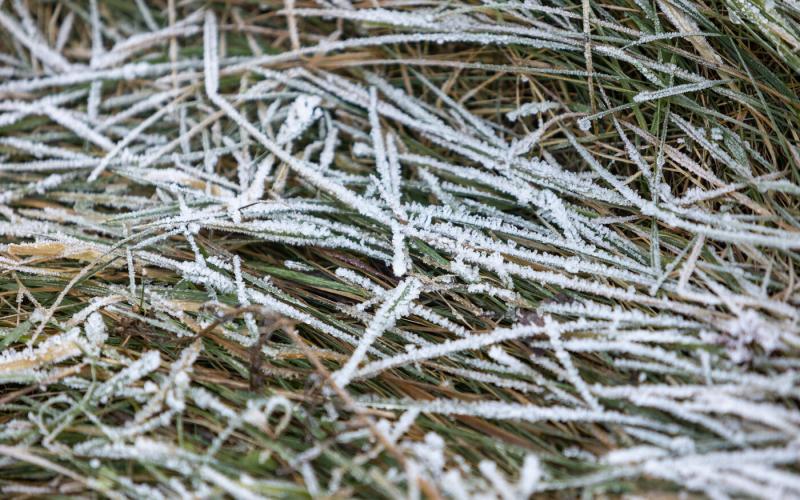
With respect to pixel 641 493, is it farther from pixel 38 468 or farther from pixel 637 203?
pixel 38 468

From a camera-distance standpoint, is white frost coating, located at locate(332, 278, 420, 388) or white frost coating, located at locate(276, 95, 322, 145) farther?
white frost coating, located at locate(276, 95, 322, 145)

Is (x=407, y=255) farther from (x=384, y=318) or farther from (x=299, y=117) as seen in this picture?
(x=299, y=117)

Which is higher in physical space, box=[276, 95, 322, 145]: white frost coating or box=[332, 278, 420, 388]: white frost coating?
box=[276, 95, 322, 145]: white frost coating

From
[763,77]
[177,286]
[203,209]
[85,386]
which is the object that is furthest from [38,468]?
[763,77]

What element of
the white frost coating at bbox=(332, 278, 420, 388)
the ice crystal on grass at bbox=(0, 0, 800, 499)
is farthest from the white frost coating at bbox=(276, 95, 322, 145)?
the white frost coating at bbox=(332, 278, 420, 388)

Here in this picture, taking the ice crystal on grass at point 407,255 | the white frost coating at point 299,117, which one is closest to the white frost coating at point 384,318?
the ice crystal on grass at point 407,255

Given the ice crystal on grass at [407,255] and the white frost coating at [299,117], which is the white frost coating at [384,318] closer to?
the ice crystal on grass at [407,255]

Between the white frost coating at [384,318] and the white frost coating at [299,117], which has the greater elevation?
the white frost coating at [299,117]

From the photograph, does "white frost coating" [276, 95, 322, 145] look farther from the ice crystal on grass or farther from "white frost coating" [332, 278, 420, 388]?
"white frost coating" [332, 278, 420, 388]

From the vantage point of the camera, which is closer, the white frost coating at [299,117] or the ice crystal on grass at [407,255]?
the ice crystal on grass at [407,255]
